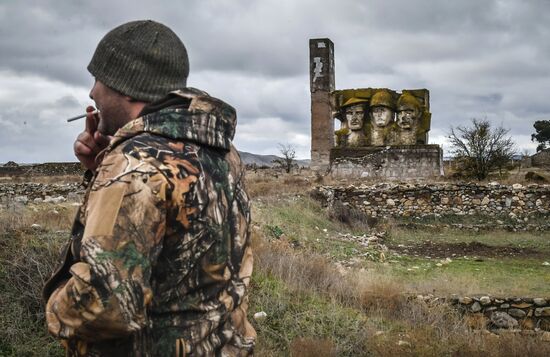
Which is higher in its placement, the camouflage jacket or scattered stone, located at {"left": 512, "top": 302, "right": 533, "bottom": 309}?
the camouflage jacket

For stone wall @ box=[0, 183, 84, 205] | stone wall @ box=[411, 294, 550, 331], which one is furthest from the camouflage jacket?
stone wall @ box=[0, 183, 84, 205]

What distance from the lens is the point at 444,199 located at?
1598 centimetres

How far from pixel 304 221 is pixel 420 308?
6.30 metres

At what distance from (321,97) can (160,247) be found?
1041 inches

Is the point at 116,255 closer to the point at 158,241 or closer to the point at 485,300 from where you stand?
the point at 158,241

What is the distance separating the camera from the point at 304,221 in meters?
12.5

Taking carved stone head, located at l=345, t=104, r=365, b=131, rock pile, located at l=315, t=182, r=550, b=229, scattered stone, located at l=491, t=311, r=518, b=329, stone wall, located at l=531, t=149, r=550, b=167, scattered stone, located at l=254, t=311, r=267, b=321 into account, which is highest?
carved stone head, located at l=345, t=104, r=365, b=131

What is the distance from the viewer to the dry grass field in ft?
15.2

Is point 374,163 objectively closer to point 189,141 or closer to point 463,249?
point 463,249

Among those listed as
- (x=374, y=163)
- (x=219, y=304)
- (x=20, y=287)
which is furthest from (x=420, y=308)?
(x=374, y=163)

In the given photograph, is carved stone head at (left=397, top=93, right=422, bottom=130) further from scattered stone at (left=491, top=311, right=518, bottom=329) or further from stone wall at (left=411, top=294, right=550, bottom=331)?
scattered stone at (left=491, top=311, right=518, bottom=329)

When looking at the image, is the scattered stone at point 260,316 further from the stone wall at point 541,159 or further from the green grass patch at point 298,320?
the stone wall at point 541,159

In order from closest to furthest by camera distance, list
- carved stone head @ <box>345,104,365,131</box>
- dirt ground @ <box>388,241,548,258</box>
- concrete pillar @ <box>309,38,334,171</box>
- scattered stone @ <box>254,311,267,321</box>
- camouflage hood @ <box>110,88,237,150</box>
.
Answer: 1. camouflage hood @ <box>110,88,237,150</box>
2. scattered stone @ <box>254,311,267,321</box>
3. dirt ground @ <box>388,241,548,258</box>
4. carved stone head @ <box>345,104,365,131</box>
5. concrete pillar @ <box>309,38,334,171</box>

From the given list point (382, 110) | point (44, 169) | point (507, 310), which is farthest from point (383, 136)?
point (44, 169)
